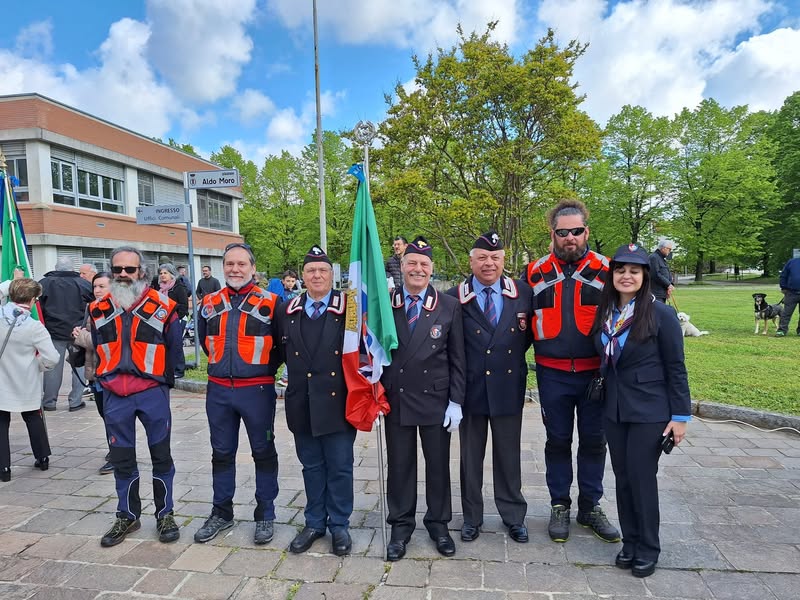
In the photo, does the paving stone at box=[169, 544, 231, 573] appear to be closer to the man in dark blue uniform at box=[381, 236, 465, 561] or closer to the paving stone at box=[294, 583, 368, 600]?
the paving stone at box=[294, 583, 368, 600]

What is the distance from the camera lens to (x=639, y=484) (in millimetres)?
3254

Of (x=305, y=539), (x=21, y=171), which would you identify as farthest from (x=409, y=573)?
(x=21, y=171)

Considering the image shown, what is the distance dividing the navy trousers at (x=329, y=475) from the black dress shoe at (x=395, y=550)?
1.26 feet

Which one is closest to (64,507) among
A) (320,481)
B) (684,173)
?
(320,481)

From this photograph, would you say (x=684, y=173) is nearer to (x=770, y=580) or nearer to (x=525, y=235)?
(x=525, y=235)

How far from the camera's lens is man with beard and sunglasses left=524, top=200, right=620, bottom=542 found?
11.9 feet

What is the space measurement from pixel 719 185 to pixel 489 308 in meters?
38.7

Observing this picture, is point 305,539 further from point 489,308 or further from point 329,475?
point 489,308

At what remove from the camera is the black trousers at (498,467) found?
3.72 meters

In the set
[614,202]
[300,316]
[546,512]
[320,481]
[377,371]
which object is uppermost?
[614,202]

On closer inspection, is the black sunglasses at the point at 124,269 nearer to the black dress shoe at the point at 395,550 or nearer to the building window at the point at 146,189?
the black dress shoe at the point at 395,550

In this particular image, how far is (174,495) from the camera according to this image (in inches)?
182

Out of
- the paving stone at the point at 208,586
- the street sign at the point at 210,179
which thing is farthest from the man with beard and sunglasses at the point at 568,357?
the street sign at the point at 210,179

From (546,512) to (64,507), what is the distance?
4192mm
